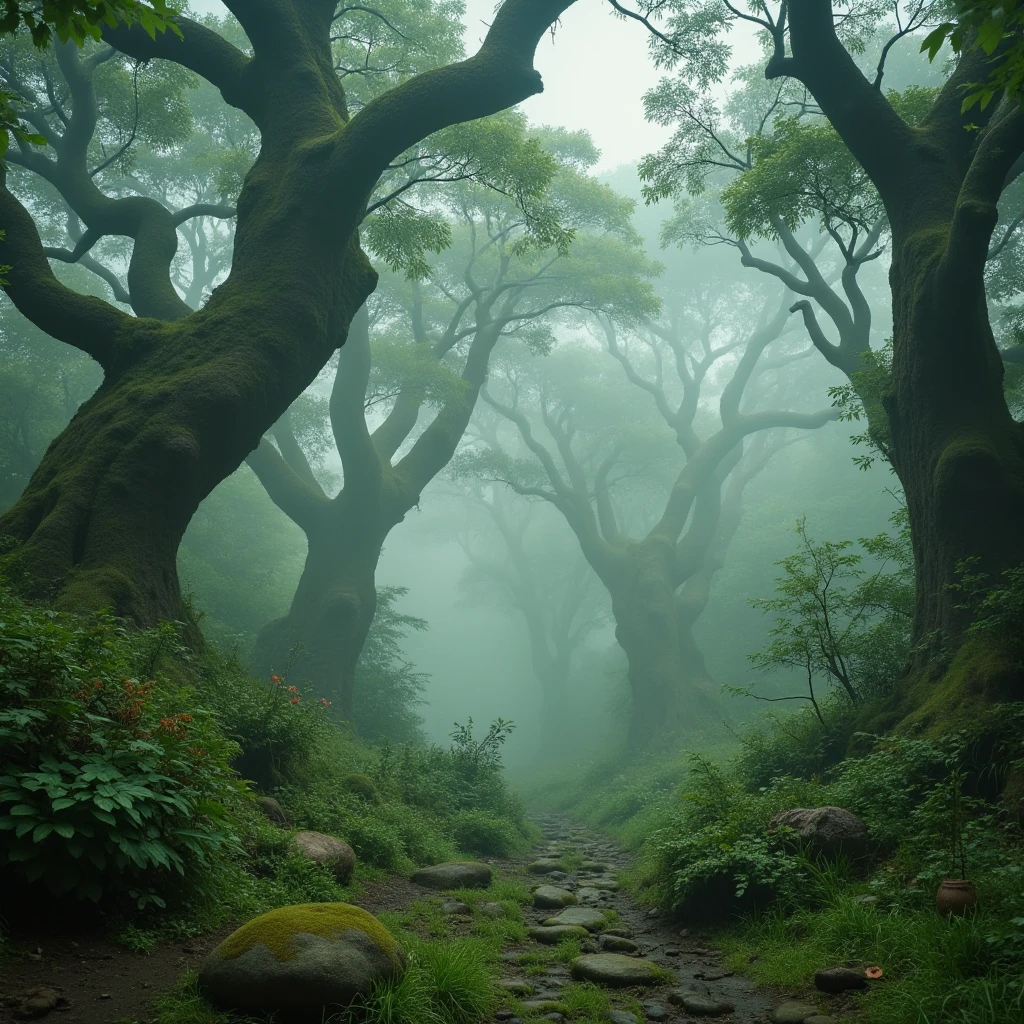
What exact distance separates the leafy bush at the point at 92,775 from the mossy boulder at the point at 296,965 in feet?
1.87

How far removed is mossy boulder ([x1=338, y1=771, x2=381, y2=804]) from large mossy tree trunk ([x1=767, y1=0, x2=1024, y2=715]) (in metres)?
5.35

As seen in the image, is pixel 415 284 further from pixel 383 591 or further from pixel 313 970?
pixel 313 970

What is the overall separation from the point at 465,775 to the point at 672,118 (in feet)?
36.8

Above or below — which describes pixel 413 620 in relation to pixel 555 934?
above

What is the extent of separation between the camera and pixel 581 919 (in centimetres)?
605

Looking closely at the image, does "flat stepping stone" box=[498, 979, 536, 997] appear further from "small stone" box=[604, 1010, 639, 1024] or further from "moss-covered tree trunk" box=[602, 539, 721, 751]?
"moss-covered tree trunk" box=[602, 539, 721, 751]

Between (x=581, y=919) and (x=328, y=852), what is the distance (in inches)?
Answer: 80.3

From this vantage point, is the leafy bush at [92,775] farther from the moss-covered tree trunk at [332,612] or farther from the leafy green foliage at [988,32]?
the moss-covered tree trunk at [332,612]

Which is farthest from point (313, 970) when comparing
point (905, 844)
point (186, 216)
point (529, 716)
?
point (529, 716)

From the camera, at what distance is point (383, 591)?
79.0 ft

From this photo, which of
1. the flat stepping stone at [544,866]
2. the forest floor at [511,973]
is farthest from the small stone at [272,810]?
the flat stepping stone at [544,866]

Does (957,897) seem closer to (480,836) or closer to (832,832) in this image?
(832,832)

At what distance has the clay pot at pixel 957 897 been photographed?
12.3ft

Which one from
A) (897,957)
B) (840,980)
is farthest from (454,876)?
(897,957)
